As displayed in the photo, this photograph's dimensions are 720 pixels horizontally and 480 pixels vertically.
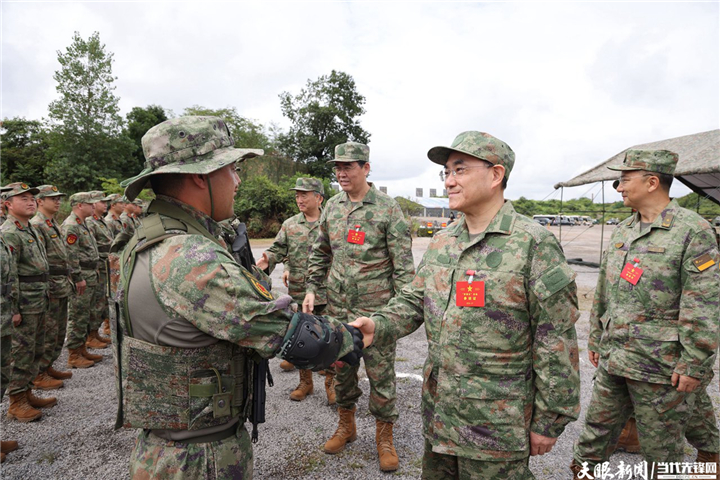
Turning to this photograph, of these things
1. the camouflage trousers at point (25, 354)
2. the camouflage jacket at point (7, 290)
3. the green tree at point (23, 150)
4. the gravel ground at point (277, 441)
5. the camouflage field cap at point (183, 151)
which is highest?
the green tree at point (23, 150)

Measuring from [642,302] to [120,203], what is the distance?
1079 centimetres

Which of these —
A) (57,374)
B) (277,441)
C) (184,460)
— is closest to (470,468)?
(184,460)

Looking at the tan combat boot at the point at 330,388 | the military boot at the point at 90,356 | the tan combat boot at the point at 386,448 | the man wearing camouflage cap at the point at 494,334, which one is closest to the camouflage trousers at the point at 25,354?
the military boot at the point at 90,356

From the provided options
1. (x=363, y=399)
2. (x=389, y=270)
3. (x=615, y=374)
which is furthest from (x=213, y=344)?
(x=363, y=399)

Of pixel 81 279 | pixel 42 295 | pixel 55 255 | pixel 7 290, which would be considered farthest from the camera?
pixel 81 279

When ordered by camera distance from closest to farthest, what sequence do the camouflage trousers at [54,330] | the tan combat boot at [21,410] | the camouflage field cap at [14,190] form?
the tan combat boot at [21,410], the camouflage field cap at [14,190], the camouflage trousers at [54,330]

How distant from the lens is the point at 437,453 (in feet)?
7.63

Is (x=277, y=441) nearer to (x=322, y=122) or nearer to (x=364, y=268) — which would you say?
(x=364, y=268)

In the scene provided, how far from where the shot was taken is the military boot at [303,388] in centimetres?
479

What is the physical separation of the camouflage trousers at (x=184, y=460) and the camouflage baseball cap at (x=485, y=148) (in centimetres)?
185

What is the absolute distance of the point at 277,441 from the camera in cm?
387

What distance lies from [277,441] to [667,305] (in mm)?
3469

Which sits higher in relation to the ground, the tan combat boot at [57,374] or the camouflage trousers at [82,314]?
the camouflage trousers at [82,314]

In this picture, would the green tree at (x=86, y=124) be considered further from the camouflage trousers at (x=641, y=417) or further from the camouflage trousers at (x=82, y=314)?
the camouflage trousers at (x=641, y=417)
